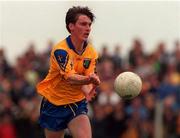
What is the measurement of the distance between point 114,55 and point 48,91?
740 centimetres

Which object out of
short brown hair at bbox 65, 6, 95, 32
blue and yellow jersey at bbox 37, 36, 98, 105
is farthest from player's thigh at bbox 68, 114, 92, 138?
short brown hair at bbox 65, 6, 95, 32

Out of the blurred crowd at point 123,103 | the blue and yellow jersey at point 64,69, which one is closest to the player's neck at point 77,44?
the blue and yellow jersey at point 64,69

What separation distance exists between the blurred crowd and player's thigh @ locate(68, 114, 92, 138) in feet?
19.6

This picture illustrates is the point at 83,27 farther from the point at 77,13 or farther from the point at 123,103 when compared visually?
the point at 123,103

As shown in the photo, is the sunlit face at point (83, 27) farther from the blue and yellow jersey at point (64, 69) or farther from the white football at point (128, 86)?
the white football at point (128, 86)

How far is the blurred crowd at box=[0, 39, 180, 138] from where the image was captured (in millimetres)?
15523

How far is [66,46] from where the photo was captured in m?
9.48

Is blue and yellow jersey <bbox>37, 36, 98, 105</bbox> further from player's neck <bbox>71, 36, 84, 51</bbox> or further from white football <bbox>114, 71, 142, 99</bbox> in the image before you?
white football <bbox>114, 71, 142, 99</bbox>

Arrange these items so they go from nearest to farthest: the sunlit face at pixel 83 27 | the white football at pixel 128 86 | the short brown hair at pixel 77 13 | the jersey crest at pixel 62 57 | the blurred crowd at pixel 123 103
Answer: the jersey crest at pixel 62 57, the sunlit face at pixel 83 27, the short brown hair at pixel 77 13, the white football at pixel 128 86, the blurred crowd at pixel 123 103

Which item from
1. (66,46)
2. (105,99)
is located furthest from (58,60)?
(105,99)

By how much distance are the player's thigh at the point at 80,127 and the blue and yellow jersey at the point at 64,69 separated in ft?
0.98

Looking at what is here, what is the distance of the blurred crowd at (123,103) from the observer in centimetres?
1552

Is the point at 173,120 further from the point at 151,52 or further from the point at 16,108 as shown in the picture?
the point at 16,108

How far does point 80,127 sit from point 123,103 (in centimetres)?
642
